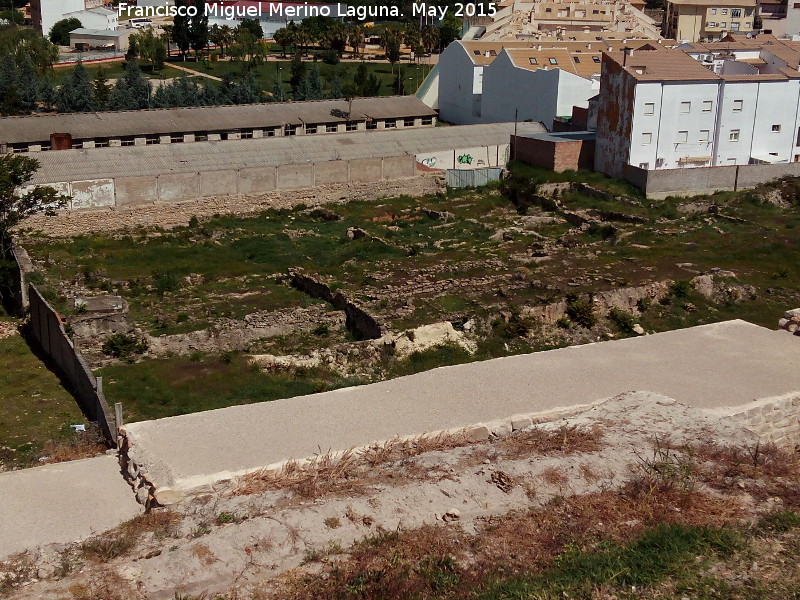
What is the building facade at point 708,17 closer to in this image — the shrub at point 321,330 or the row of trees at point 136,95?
the row of trees at point 136,95

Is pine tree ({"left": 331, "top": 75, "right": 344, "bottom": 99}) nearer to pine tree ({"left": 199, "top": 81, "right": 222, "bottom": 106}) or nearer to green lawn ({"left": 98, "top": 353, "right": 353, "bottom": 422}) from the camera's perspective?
pine tree ({"left": 199, "top": 81, "right": 222, "bottom": 106})

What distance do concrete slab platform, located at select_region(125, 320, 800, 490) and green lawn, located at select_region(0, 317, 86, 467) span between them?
14.4 feet

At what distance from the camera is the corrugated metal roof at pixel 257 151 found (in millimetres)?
40000

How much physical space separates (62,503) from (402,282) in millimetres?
16016

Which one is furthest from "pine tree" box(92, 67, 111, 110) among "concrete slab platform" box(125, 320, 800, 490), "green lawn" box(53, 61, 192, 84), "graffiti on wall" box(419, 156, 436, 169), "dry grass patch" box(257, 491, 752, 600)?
"dry grass patch" box(257, 491, 752, 600)

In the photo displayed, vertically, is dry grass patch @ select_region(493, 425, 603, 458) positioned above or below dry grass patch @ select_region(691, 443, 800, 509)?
above

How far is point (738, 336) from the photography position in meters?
20.7

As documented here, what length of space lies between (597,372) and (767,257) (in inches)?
646

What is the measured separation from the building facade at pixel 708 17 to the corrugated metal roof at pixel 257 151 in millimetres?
49358

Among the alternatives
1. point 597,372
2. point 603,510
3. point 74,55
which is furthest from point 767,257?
point 74,55

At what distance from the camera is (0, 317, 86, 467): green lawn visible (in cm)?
1925

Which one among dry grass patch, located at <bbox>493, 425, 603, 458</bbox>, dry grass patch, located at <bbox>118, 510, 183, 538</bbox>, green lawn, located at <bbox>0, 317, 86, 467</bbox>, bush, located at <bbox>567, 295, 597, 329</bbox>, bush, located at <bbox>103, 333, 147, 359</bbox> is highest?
dry grass patch, located at <bbox>493, 425, 603, 458</bbox>

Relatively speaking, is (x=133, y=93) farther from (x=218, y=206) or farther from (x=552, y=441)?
(x=552, y=441)

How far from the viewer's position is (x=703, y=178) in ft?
135
